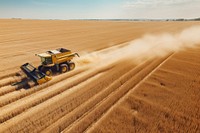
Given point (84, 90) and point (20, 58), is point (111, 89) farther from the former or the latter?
point (20, 58)

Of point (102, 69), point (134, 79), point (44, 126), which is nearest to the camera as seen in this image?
point (44, 126)

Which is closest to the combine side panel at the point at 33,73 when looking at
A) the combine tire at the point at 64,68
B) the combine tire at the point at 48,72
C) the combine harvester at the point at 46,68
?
the combine harvester at the point at 46,68

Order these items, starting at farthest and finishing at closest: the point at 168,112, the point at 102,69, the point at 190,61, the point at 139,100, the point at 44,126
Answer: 1. the point at 190,61
2. the point at 102,69
3. the point at 139,100
4. the point at 168,112
5. the point at 44,126

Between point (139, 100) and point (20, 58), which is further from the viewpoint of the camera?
point (20, 58)

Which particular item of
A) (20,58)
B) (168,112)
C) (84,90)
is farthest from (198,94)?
(20,58)

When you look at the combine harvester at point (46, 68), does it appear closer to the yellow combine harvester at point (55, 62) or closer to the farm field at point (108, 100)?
the yellow combine harvester at point (55, 62)

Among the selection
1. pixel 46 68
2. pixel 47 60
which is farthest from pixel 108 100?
pixel 46 68

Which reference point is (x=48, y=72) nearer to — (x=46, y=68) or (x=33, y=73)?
(x=46, y=68)

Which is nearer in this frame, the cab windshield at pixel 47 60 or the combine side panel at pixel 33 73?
the combine side panel at pixel 33 73
